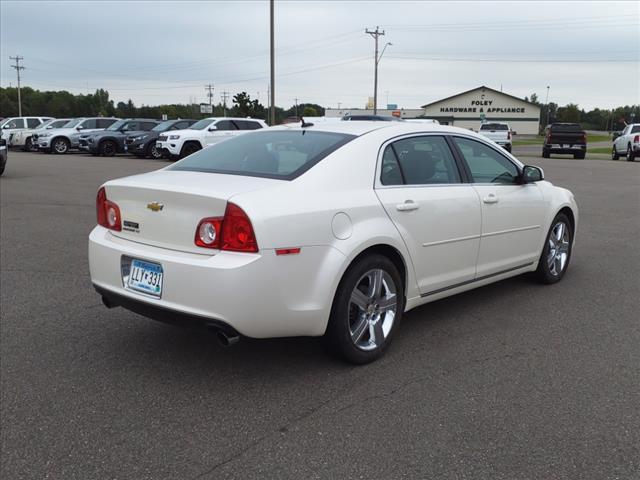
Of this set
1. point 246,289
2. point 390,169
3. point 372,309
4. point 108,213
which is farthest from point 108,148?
point 246,289

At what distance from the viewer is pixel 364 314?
413cm

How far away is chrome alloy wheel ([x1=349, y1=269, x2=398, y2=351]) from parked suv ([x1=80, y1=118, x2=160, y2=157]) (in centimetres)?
2500

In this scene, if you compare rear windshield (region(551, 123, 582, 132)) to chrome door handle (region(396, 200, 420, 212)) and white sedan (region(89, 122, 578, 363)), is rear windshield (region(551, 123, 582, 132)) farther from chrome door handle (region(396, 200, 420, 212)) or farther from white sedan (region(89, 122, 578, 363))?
chrome door handle (region(396, 200, 420, 212))

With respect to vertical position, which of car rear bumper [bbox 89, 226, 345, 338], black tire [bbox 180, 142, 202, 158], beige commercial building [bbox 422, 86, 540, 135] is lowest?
car rear bumper [bbox 89, 226, 345, 338]

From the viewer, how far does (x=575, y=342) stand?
4.57 meters

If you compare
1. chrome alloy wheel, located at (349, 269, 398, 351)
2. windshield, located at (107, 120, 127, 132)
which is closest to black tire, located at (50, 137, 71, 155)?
windshield, located at (107, 120, 127, 132)

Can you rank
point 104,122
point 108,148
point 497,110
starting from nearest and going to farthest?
point 108,148
point 104,122
point 497,110

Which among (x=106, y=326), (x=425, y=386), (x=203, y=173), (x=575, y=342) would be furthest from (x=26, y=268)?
(x=575, y=342)

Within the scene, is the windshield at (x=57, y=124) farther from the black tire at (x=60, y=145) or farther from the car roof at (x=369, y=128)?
the car roof at (x=369, y=128)

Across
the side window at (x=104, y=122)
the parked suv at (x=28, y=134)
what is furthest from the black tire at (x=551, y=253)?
the parked suv at (x=28, y=134)

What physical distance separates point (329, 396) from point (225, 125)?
21288 millimetres

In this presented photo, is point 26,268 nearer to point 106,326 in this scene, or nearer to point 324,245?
point 106,326

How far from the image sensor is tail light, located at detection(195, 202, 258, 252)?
137 inches

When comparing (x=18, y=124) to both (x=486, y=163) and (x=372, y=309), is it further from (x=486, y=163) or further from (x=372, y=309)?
(x=372, y=309)
